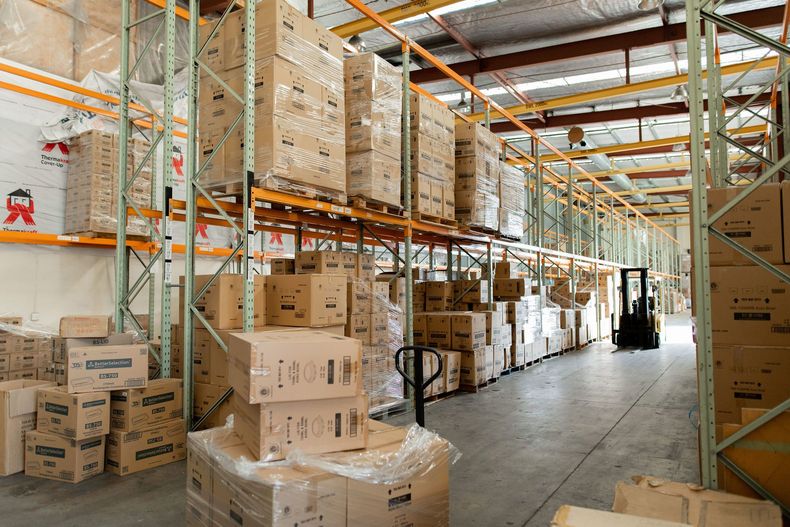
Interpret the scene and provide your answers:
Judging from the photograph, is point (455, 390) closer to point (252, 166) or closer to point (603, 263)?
point (252, 166)

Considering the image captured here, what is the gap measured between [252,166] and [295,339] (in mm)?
2314

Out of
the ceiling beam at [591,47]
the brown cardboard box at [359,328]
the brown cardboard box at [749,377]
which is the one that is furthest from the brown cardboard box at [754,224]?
the ceiling beam at [591,47]

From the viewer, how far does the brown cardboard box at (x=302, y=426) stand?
8.54 ft

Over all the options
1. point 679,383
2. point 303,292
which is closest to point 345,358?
point 303,292

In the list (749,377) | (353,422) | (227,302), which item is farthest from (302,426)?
(749,377)

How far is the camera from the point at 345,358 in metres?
2.81

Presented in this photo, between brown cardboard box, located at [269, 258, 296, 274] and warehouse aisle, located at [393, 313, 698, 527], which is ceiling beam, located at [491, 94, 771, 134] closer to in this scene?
warehouse aisle, located at [393, 313, 698, 527]

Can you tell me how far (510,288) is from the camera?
1045 cm

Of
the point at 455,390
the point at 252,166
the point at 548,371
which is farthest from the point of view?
the point at 548,371

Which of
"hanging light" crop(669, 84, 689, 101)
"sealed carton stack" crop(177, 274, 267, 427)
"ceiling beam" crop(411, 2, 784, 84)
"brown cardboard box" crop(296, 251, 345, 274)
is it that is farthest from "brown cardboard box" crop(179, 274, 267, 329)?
"hanging light" crop(669, 84, 689, 101)

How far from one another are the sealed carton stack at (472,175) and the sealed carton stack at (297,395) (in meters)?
5.48

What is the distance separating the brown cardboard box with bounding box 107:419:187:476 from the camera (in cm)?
430

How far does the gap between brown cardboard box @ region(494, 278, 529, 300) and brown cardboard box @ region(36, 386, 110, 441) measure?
762 cm

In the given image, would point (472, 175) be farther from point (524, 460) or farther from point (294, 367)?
point (294, 367)
